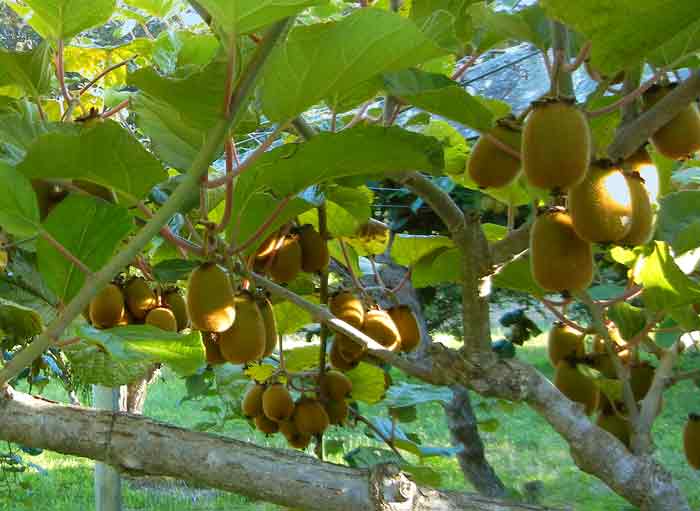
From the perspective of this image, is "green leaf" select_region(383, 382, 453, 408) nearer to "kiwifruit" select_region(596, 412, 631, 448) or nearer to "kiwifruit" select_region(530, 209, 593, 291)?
"kiwifruit" select_region(596, 412, 631, 448)

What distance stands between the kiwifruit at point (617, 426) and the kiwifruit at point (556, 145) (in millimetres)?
381

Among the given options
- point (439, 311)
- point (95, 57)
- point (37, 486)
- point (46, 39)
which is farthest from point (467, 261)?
point (37, 486)

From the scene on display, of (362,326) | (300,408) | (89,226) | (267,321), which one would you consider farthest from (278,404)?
(89,226)

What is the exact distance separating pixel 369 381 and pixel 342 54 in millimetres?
747

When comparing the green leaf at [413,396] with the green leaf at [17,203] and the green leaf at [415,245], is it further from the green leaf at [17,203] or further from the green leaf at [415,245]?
the green leaf at [17,203]

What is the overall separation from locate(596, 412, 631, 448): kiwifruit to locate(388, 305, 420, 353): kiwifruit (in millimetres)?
252

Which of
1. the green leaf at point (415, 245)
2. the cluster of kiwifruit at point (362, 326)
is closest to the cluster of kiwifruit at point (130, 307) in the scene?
the cluster of kiwifruit at point (362, 326)

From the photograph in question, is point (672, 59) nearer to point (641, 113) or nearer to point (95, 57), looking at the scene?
point (641, 113)

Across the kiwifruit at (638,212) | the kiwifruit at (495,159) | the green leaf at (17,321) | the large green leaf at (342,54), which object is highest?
the large green leaf at (342,54)

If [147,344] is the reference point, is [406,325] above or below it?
below

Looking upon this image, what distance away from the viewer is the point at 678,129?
0.71 metres

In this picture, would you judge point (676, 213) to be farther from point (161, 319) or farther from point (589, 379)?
point (161, 319)

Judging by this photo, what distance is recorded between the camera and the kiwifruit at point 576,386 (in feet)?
3.04

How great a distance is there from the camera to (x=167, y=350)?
0.65m
